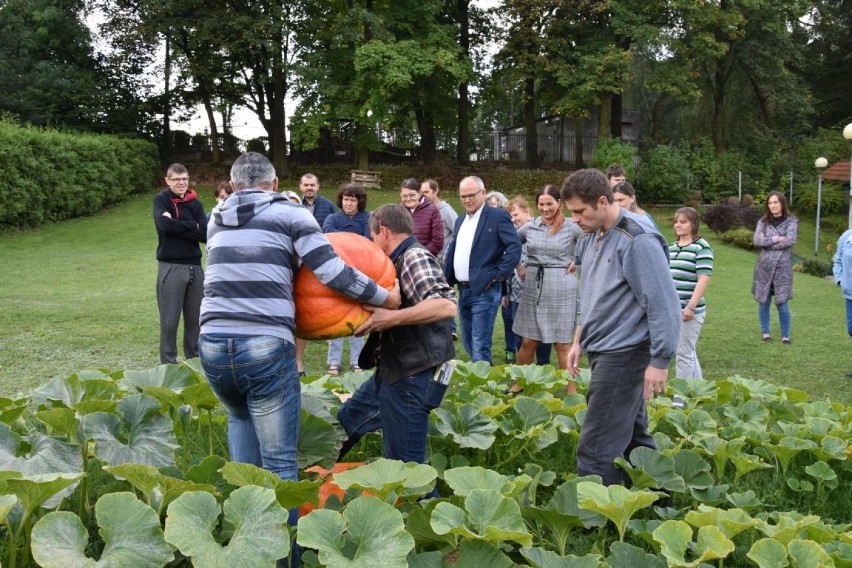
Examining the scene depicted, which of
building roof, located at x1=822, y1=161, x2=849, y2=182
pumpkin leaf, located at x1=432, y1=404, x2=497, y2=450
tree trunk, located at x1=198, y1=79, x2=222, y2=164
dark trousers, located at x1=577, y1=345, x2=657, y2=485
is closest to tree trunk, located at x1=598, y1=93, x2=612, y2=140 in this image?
building roof, located at x1=822, y1=161, x2=849, y2=182

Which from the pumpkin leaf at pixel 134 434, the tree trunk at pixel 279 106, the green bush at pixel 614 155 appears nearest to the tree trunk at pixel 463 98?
the green bush at pixel 614 155

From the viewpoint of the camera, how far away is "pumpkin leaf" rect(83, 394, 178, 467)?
3.51 meters

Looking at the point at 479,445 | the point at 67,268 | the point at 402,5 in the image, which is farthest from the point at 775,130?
the point at 479,445

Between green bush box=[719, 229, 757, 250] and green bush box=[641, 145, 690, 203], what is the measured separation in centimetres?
577

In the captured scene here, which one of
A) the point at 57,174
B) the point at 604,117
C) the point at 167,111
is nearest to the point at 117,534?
the point at 57,174

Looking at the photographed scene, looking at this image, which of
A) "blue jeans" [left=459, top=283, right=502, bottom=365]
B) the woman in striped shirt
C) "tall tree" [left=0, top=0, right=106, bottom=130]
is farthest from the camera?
"tall tree" [left=0, top=0, right=106, bottom=130]

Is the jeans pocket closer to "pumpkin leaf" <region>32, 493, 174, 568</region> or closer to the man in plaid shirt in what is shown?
the man in plaid shirt

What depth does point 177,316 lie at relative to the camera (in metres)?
7.05

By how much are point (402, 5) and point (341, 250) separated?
27971 mm

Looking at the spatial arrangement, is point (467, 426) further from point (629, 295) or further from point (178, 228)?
point (178, 228)

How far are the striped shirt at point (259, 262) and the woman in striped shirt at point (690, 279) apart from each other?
415 centimetres

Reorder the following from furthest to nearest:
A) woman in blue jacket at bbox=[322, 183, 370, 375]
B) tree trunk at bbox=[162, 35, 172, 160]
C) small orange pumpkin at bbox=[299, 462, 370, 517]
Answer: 1. tree trunk at bbox=[162, 35, 172, 160]
2. woman in blue jacket at bbox=[322, 183, 370, 375]
3. small orange pumpkin at bbox=[299, 462, 370, 517]

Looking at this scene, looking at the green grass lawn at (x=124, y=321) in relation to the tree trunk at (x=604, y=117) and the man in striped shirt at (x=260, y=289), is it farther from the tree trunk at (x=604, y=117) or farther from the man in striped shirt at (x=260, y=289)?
the tree trunk at (x=604, y=117)

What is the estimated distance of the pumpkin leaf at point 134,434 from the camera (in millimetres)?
3512
